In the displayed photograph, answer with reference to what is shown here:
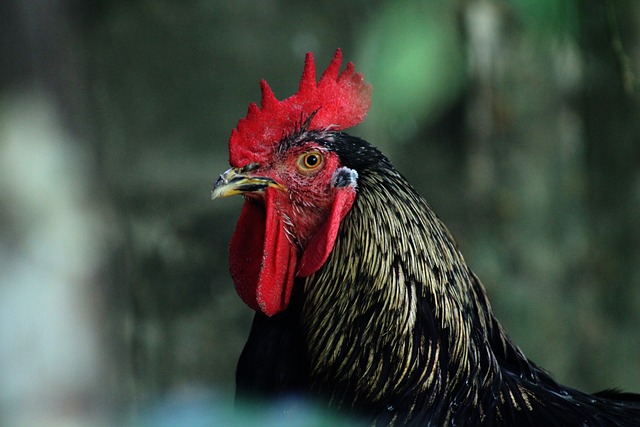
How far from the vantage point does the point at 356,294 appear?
91.3 inches

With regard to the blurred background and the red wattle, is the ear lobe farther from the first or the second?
the blurred background

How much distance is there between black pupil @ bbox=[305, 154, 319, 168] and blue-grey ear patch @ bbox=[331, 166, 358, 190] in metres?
0.08

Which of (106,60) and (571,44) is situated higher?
(571,44)

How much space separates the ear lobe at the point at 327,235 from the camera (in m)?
2.34

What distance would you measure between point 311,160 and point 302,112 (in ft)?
0.61

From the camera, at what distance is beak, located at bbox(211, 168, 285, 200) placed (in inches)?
95.0

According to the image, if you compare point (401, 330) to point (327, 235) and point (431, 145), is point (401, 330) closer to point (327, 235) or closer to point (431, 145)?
point (327, 235)

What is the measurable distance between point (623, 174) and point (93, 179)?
382 cm

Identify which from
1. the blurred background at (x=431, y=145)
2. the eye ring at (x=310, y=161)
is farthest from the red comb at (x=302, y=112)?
the blurred background at (x=431, y=145)

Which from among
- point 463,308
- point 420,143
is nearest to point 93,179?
point 463,308

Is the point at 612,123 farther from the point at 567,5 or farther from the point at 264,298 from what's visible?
the point at 264,298

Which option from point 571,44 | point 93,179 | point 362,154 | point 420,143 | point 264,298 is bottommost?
point 264,298

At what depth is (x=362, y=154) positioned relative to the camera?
2.46 metres

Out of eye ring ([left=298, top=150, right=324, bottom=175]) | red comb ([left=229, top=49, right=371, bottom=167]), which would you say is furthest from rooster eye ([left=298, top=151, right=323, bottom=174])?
red comb ([left=229, top=49, right=371, bottom=167])
